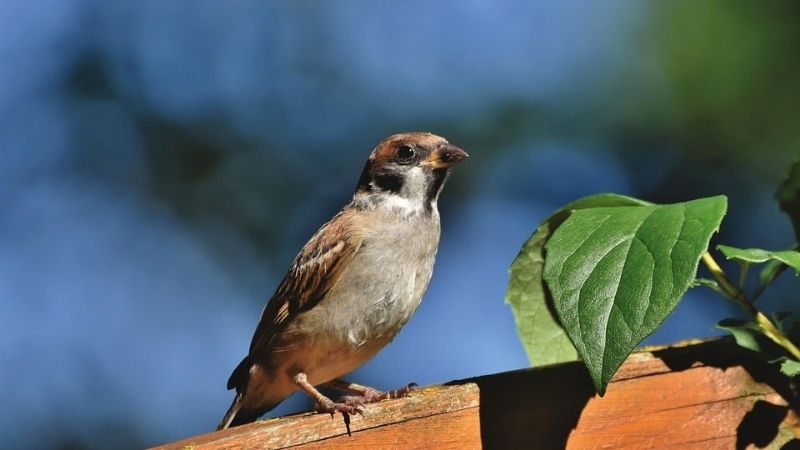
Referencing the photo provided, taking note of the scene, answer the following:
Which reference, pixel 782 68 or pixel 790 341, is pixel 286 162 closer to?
pixel 782 68

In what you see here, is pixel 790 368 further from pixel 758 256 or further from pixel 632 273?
pixel 632 273

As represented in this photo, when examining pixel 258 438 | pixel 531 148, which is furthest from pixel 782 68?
pixel 258 438

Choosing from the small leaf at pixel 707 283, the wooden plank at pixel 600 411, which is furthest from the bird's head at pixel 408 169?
the small leaf at pixel 707 283

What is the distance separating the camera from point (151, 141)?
5410 millimetres

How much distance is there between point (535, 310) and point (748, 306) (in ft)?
1.95

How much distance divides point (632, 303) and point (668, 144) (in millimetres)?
2885

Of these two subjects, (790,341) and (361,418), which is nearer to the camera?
(361,418)

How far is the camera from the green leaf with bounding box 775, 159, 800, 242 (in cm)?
302

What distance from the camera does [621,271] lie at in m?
2.38

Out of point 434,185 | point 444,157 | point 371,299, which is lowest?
point 371,299

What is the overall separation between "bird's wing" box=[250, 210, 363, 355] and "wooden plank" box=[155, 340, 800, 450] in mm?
997

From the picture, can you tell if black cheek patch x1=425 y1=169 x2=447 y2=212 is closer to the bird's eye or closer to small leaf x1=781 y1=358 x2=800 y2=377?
the bird's eye

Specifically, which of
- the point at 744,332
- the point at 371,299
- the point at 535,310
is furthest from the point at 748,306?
the point at 371,299

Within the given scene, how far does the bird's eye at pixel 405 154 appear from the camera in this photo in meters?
3.93
